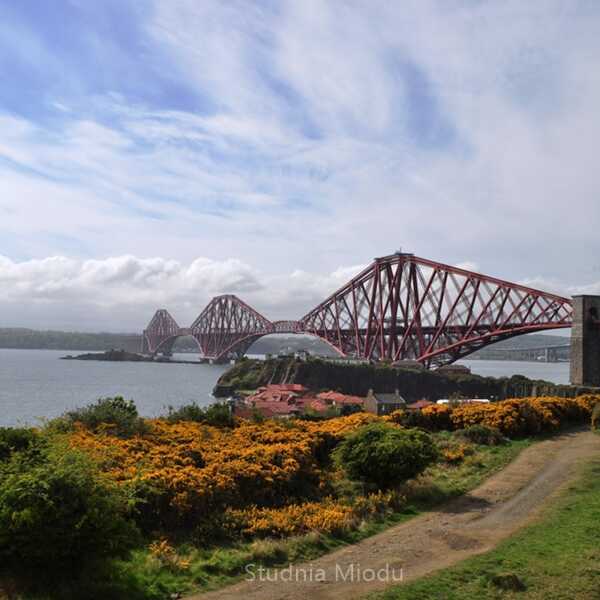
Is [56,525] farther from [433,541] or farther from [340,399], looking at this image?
[340,399]

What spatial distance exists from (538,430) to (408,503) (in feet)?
33.6

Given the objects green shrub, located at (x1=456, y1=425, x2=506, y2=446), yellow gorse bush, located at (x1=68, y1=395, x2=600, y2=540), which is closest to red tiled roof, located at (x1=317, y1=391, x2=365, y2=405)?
green shrub, located at (x1=456, y1=425, x2=506, y2=446)

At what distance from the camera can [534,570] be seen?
33.2ft

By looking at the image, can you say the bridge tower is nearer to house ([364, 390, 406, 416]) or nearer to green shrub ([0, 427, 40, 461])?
house ([364, 390, 406, 416])

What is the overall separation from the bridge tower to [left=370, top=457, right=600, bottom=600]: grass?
3077cm

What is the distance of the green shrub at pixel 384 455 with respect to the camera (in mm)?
14898

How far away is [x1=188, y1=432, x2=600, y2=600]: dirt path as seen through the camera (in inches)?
374

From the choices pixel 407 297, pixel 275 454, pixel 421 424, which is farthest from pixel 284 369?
pixel 275 454

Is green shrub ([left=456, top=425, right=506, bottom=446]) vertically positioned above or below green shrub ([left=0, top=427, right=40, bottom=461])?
below

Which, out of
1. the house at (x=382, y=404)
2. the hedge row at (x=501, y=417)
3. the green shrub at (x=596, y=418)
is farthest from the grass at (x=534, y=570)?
the house at (x=382, y=404)

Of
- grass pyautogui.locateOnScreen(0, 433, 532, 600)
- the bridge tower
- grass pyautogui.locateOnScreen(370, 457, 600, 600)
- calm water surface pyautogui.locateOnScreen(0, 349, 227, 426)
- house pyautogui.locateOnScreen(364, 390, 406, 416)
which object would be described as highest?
the bridge tower

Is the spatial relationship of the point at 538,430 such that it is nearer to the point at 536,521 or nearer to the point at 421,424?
the point at 421,424

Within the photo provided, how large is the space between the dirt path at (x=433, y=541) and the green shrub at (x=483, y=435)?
3092 millimetres

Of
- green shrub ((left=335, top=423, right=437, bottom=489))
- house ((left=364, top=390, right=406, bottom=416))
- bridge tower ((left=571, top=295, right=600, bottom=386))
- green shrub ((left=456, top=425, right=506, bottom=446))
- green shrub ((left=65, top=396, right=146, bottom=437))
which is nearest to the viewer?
green shrub ((left=335, top=423, right=437, bottom=489))
